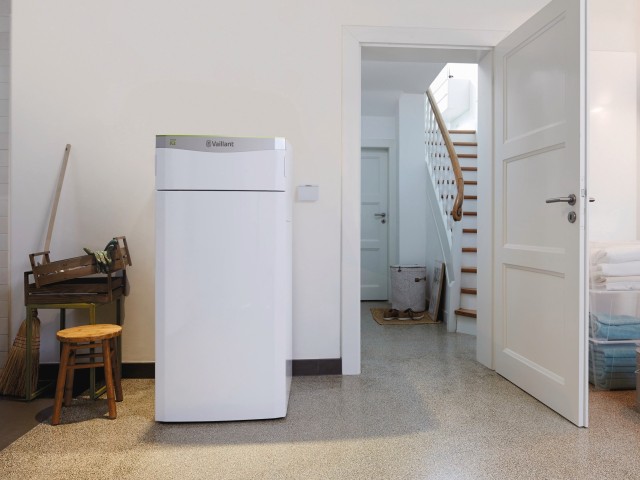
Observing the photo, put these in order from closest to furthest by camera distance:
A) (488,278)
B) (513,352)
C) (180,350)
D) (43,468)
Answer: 1. (43,468)
2. (180,350)
3. (513,352)
4. (488,278)

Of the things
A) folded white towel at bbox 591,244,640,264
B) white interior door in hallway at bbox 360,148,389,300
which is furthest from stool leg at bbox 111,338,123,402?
white interior door in hallway at bbox 360,148,389,300

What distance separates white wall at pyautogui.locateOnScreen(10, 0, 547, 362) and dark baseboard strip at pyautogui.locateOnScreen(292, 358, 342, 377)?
4 centimetres

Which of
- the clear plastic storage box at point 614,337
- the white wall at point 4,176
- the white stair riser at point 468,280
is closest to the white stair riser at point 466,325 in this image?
the white stair riser at point 468,280

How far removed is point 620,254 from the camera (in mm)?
2438

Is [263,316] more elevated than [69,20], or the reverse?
[69,20]

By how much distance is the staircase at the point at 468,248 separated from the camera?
12.8 ft

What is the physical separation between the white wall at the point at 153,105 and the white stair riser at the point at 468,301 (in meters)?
1.69

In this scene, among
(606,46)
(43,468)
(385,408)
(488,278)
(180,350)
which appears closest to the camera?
(43,468)

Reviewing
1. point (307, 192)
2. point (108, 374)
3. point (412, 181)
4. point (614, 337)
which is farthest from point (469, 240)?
point (108, 374)

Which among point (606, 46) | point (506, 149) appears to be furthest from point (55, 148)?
point (606, 46)

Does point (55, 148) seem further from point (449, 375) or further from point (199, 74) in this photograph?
point (449, 375)

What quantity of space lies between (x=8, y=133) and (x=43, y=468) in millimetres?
1911

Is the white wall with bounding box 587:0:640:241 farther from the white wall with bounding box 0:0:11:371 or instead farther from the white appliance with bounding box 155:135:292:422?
the white wall with bounding box 0:0:11:371

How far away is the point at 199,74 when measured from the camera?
268 centimetres
